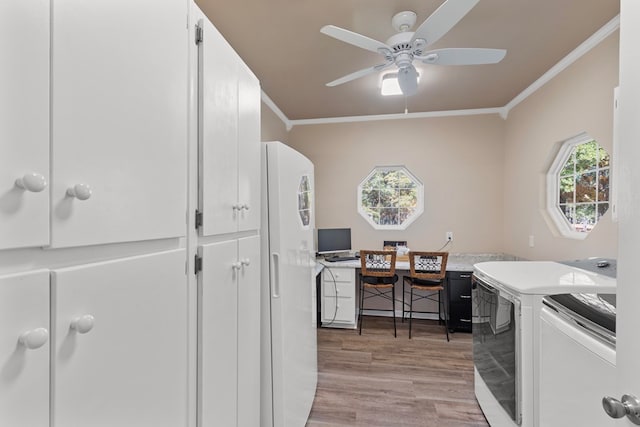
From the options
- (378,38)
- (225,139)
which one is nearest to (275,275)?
(225,139)

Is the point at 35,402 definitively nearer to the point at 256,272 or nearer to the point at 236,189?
the point at 236,189

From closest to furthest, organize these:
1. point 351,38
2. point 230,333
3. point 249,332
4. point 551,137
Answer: point 230,333
point 249,332
point 351,38
point 551,137

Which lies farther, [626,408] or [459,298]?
[459,298]

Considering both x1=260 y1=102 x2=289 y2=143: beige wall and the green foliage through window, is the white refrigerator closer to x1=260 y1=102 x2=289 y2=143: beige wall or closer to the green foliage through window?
x1=260 y1=102 x2=289 y2=143: beige wall

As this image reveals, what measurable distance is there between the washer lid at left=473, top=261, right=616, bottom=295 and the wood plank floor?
3.24 feet

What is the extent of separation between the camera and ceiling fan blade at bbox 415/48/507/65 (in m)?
1.95

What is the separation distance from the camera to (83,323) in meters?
0.56

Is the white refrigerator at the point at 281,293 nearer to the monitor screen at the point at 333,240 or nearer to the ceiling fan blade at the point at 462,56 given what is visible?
the ceiling fan blade at the point at 462,56

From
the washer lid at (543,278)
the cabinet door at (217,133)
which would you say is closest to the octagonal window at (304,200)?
the cabinet door at (217,133)

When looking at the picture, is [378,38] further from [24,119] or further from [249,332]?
[24,119]

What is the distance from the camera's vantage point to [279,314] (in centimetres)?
160

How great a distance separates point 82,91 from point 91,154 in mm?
115

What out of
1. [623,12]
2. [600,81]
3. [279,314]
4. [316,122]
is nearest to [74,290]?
[279,314]

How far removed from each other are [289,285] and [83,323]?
118 cm
